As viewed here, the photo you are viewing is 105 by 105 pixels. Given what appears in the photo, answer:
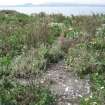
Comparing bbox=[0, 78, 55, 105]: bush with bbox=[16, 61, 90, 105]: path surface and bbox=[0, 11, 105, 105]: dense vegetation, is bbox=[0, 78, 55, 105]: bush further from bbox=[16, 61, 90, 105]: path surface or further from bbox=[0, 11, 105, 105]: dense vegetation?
bbox=[16, 61, 90, 105]: path surface

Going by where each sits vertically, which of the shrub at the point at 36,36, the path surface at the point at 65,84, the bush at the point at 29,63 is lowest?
the path surface at the point at 65,84

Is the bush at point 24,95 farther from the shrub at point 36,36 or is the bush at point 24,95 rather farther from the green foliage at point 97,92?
the shrub at point 36,36

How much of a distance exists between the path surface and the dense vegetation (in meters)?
0.14

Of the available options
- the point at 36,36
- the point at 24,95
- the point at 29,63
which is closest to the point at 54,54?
the point at 29,63

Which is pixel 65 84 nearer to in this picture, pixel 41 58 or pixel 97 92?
A: pixel 97 92

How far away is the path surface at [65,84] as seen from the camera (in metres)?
5.94

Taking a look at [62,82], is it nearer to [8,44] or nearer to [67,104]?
[67,104]

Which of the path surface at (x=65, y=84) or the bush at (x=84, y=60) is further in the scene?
the bush at (x=84, y=60)

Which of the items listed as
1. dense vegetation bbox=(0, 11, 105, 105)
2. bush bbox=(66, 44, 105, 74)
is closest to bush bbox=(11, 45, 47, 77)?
dense vegetation bbox=(0, 11, 105, 105)

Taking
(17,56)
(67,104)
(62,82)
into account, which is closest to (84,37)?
(17,56)

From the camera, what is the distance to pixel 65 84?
648cm

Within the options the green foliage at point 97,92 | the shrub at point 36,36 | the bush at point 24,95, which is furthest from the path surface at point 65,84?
the shrub at point 36,36

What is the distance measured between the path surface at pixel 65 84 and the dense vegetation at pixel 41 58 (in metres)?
0.14

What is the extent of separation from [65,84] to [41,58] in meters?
1.12
